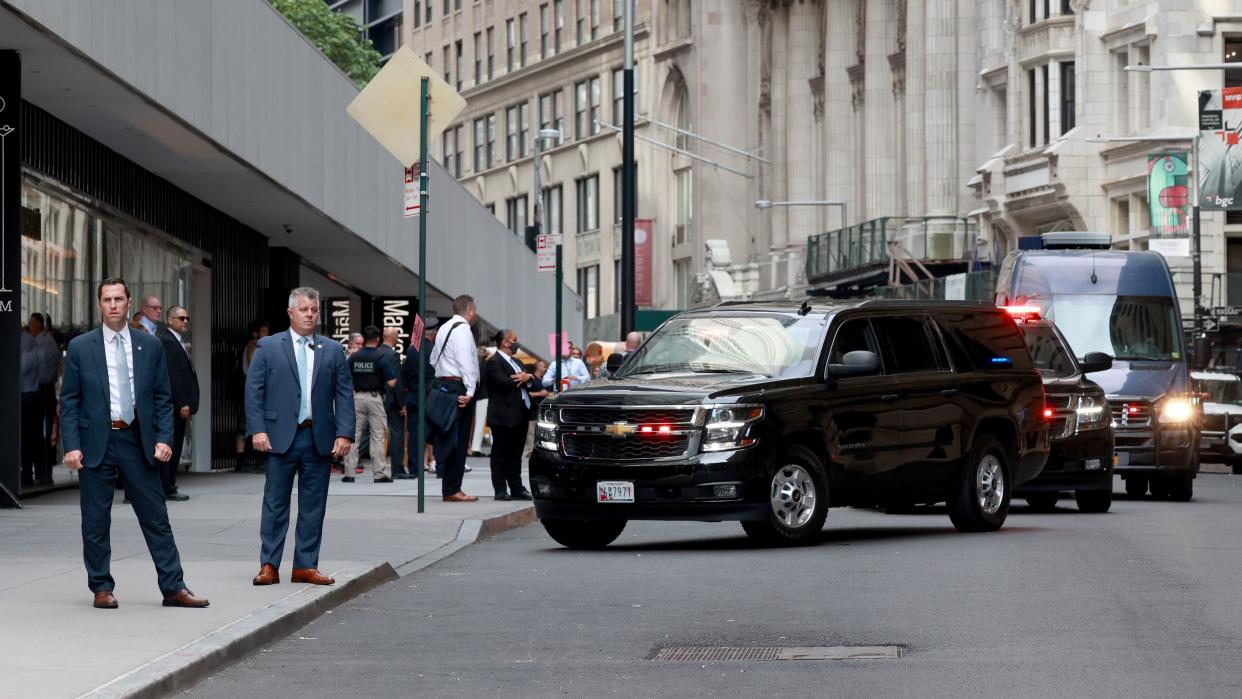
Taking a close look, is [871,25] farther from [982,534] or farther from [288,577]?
[288,577]

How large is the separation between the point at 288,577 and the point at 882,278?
53.6 metres

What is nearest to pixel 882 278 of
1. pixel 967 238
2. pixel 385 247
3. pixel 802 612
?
pixel 967 238

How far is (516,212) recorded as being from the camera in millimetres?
102812

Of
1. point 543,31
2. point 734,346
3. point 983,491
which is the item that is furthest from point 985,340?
point 543,31

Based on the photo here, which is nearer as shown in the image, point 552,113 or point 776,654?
point 776,654

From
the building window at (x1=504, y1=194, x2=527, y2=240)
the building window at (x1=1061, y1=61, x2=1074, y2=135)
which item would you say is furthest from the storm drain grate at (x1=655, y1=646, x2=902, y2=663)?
the building window at (x1=504, y1=194, x2=527, y2=240)

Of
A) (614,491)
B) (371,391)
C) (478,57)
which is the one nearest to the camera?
(614,491)

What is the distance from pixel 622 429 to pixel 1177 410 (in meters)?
10.4

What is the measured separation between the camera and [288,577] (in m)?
13.7

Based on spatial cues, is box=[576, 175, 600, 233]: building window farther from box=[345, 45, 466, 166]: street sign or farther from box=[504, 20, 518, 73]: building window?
box=[345, 45, 466, 166]: street sign

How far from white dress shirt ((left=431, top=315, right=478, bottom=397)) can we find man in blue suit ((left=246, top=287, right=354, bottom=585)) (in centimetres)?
849

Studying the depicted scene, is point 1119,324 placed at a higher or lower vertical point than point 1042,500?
higher

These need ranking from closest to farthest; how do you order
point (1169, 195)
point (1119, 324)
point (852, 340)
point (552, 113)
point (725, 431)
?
point (725, 431)
point (852, 340)
point (1119, 324)
point (1169, 195)
point (552, 113)

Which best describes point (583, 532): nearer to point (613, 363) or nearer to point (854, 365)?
point (613, 363)
